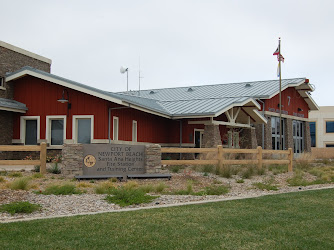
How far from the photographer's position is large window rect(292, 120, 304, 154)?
39531 mm

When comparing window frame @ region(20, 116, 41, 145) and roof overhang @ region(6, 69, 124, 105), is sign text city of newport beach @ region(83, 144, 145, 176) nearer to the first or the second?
roof overhang @ region(6, 69, 124, 105)

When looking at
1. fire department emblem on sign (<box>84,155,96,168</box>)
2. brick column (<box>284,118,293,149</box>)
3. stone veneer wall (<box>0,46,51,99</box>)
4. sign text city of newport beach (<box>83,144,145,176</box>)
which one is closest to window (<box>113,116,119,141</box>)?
stone veneer wall (<box>0,46,51,99</box>)

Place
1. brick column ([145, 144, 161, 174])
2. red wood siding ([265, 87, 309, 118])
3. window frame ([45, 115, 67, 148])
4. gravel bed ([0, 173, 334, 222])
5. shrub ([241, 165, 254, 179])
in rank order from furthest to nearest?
red wood siding ([265, 87, 309, 118]), window frame ([45, 115, 67, 148]), shrub ([241, 165, 254, 179]), brick column ([145, 144, 161, 174]), gravel bed ([0, 173, 334, 222])

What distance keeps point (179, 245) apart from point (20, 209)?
387 cm

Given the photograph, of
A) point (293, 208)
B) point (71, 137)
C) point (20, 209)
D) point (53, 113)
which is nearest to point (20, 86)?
point (53, 113)

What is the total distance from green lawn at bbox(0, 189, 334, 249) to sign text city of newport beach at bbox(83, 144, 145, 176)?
6.37m

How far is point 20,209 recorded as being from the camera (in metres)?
8.68

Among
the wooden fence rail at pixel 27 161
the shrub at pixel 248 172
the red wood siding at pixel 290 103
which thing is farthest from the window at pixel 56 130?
the red wood siding at pixel 290 103

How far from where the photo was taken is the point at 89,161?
1541cm

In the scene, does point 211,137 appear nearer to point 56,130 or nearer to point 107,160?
point 56,130

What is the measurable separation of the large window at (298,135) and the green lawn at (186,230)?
1224 inches

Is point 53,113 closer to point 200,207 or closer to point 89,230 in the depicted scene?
point 200,207

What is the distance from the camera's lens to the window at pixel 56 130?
21844 millimetres

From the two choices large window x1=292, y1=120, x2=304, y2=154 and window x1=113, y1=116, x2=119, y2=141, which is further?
large window x1=292, y1=120, x2=304, y2=154
